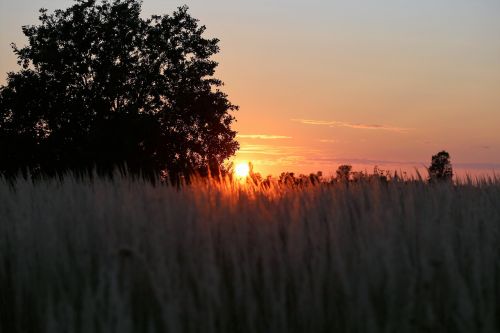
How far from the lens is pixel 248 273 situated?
3.57 m

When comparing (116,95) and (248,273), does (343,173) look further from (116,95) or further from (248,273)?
(116,95)

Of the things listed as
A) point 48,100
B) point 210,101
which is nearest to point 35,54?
point 48,100

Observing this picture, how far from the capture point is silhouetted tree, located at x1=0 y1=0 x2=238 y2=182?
1389 inches

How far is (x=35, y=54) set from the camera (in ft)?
120

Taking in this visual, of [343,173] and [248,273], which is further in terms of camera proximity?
[343,173]

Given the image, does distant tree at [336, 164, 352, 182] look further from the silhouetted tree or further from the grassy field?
the silhouetted tree

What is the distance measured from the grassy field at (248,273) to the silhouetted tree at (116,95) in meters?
30.2

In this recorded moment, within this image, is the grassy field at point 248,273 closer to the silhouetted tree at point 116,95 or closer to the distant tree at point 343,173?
the distant tree at point 343,173

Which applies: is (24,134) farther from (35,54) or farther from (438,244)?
(438,244)

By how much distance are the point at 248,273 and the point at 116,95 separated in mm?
33699

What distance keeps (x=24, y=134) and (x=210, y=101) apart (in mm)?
10879

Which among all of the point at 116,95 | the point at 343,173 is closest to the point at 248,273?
the point at 343,173

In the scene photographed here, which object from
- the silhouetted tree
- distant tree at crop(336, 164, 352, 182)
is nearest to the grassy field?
distant tree at crop(336, 164, 352, 182)

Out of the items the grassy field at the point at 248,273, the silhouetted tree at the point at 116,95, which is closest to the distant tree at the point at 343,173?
the grassy field at the point at 248,273
